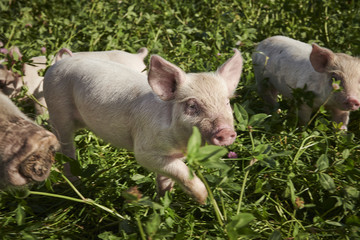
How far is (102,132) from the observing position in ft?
8.68

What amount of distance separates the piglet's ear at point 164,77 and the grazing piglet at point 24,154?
0.67 meters

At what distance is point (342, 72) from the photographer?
3.15 metres

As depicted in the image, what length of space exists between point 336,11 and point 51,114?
4217 millimetres

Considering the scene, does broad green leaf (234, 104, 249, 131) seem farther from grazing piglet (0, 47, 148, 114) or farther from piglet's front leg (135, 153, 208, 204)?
grazing piglet (0, 47, 148, 114)

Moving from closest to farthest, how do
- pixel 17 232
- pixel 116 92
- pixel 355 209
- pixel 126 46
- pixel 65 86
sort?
pixel 17 232, pixel 355 209, pixel 116 92, pixel 65 86, pixel 126 46

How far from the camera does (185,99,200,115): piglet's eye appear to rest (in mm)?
2082

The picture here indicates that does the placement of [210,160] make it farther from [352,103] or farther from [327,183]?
[352,103]

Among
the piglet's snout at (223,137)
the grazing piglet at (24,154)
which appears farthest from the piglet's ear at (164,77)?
the grazing piglet at (24,154)

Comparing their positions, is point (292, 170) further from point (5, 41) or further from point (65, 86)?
point (5, 41)

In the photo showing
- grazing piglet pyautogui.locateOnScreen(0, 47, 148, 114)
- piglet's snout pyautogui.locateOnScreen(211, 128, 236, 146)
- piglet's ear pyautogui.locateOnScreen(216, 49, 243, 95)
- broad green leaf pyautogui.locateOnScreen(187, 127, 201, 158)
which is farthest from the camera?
A: grazing piglet pyautogui.locateOnScreen(0, 47, 148, 114)

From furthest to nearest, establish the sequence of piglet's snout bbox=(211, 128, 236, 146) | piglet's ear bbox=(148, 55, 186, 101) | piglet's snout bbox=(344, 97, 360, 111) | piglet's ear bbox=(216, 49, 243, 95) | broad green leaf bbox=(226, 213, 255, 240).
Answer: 1. piglet's snout bbox=(344, 97, 360, 111)
2. piglet's ear bbox=(216, 49, 243, 95)
3. piglet's ear bbox=(148, 55, 186, 101)
4. piglet's snout bbox=(211, 128, 236, 146)
5. broad green leaf bbox=(226, 213, 255, 240)

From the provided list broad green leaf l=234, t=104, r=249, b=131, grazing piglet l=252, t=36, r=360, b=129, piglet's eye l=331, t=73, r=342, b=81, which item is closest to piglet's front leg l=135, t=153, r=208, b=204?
broad green leaf l=234, t=104, r=249, b=131

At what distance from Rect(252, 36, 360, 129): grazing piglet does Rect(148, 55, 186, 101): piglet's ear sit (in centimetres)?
150

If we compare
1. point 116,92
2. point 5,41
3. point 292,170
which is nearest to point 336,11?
point 292,170
